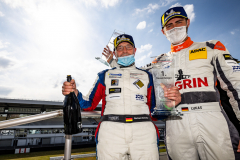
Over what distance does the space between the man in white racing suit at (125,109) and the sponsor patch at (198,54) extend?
489 millimetres

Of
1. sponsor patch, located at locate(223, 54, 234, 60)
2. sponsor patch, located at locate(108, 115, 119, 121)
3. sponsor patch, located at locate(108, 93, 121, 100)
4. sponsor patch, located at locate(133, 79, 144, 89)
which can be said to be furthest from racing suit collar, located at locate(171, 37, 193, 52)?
sponsor patch, located at locate(108, 115, 119, 121)

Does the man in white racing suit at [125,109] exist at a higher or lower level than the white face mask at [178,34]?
lower

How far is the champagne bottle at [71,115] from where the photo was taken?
46.4 inches

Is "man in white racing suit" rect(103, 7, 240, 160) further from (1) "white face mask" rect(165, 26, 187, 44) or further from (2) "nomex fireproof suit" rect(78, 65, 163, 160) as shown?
(2) "nomex fireproof suit" rect(78, 65, 163, 160)

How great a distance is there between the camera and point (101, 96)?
178 centimetres

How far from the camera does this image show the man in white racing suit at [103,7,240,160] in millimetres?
1273

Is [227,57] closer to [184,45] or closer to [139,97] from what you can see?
[184,45]

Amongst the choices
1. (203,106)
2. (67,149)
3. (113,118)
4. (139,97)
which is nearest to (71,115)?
(67,149)

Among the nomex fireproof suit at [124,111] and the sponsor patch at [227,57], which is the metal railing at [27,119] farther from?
the sponsor patch at [227,57]

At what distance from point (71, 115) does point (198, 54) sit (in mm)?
1552

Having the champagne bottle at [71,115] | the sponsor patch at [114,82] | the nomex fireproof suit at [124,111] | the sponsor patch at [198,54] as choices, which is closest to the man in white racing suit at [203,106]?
the sponsor patch at [198,54]

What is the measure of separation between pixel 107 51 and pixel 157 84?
1503 mm

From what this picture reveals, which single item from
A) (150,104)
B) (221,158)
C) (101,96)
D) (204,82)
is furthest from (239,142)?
(101,96)

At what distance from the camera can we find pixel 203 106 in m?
1.37
